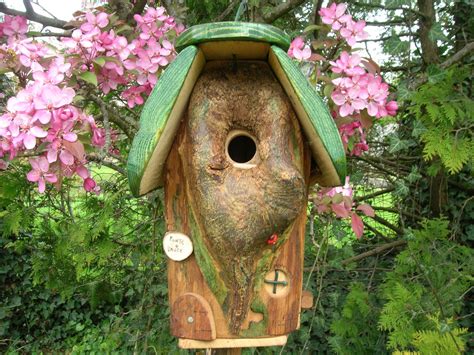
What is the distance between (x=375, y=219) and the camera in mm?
2924

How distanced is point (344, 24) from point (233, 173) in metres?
0.72

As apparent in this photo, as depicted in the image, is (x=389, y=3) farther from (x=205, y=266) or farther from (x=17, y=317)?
(x=17, y=317)

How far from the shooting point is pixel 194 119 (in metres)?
1.29

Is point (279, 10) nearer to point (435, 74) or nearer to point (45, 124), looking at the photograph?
point (435, 74)

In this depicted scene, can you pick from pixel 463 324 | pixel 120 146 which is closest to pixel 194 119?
pixel 120 146

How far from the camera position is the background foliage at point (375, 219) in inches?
79.1

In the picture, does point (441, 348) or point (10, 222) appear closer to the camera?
point (441, 348)

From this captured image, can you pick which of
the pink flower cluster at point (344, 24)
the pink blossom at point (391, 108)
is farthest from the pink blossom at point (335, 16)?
the pink blossom at point (391, 108)

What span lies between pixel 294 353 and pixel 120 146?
1.72 meters

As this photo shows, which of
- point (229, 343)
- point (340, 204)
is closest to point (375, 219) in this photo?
point (340, 204)

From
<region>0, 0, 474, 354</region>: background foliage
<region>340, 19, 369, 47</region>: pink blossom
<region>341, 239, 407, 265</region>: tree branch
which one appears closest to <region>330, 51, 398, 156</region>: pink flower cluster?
<region>340, 19, 369, 47</region>: pink blossom

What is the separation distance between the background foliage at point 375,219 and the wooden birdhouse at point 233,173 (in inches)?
14.7

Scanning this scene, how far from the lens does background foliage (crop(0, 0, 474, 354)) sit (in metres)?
2.01

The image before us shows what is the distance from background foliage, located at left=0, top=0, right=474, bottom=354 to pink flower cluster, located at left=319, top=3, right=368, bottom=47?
78 mm
